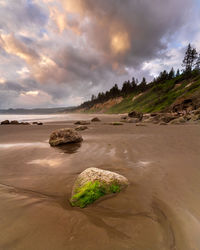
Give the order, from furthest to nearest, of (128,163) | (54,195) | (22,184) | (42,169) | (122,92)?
(122,92), (128,163), (42,169), (22,184), (54,195)

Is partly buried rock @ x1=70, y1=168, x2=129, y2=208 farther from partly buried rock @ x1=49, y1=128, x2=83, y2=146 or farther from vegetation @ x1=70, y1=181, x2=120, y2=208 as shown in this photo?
partly buried rock @ x1=49, y1=128, x2=83, y2=146

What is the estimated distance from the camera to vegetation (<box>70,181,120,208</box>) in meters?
1.85

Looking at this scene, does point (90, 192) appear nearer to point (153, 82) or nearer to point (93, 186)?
point (93, 186)

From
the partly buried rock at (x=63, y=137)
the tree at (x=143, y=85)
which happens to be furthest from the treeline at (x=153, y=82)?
the partly buried rock at (x=63, y=137)

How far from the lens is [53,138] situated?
18.9 feet

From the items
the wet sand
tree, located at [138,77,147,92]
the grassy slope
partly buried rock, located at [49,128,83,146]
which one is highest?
tree, located at [138,77,147,92]

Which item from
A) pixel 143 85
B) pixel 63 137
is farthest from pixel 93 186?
pixel 143 85

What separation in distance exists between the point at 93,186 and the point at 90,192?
0.40ft

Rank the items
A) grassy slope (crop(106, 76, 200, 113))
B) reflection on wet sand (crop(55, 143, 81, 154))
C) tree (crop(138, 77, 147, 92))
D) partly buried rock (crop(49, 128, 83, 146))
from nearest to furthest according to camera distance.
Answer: reflection on wet sand (crop(55, 143, 81, 154))
partly buried rock (crop(49, 128, 83, 146))
grassy slope (crop(106, 76, 200, 113))
tree (crop(138, 77, 147, 92))

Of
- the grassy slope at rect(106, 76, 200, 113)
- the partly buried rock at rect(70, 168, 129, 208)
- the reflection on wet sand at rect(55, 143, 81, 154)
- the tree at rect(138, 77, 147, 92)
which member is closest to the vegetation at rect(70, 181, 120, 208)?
the partly buried rock at rect(70, 168, 129, 208)

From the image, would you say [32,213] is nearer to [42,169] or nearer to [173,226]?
[42,169]

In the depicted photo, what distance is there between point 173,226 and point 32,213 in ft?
6.09

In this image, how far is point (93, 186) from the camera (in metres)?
2.08

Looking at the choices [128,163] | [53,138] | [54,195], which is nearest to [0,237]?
[54,195]
